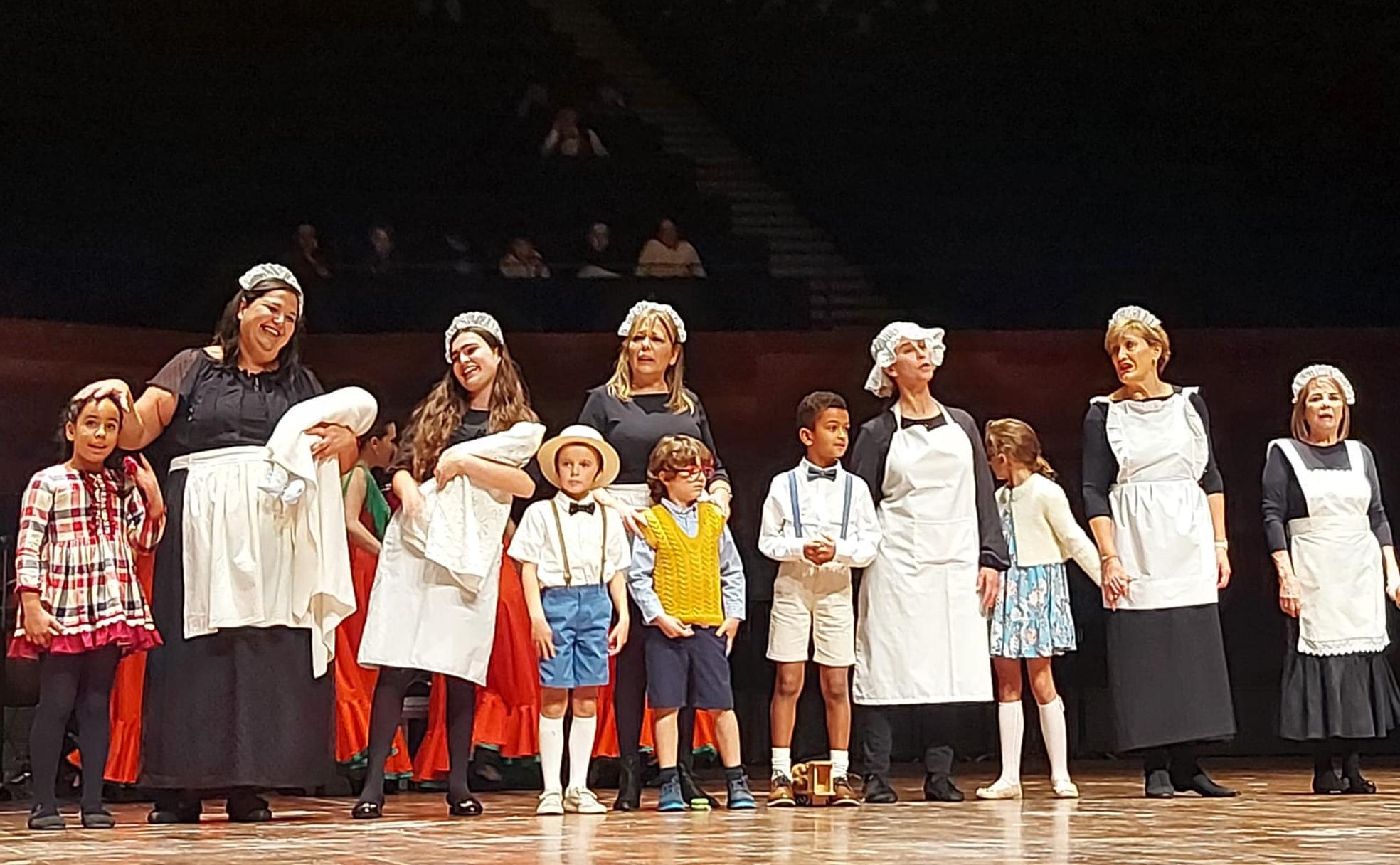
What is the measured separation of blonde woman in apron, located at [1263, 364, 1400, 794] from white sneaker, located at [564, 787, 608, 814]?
7.88 ft

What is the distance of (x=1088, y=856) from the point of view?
366 cm

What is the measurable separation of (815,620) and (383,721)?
1.42 metres

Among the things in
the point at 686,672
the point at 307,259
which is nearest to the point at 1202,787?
the point at 686,672

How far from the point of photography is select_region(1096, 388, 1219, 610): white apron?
231 inches

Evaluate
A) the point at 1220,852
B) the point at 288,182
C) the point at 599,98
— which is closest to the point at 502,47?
the point at 599,98

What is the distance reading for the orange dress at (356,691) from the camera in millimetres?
6527

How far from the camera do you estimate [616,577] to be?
17.8ft

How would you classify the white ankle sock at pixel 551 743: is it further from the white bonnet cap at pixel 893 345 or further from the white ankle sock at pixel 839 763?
the white bonnet cap at pixel 893 345

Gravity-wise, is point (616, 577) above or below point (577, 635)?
above

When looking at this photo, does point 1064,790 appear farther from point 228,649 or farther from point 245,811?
point 228,649

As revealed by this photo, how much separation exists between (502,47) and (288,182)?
83.5 inches

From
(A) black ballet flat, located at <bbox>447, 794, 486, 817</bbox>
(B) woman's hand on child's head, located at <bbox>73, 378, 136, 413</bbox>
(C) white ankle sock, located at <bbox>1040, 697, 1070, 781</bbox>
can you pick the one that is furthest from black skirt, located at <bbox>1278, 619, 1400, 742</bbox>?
(B) woman's hand on child's head, located at <bbox>73, 378, 136, 413</bbox>

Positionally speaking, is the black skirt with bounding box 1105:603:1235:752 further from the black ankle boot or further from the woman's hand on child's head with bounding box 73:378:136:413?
the woman's hand on child's head with bounding box 73:378:136:413

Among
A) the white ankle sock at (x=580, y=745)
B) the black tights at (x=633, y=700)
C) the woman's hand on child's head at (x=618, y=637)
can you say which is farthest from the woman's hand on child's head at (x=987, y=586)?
the white ankle sock at (x=580, y=745)
